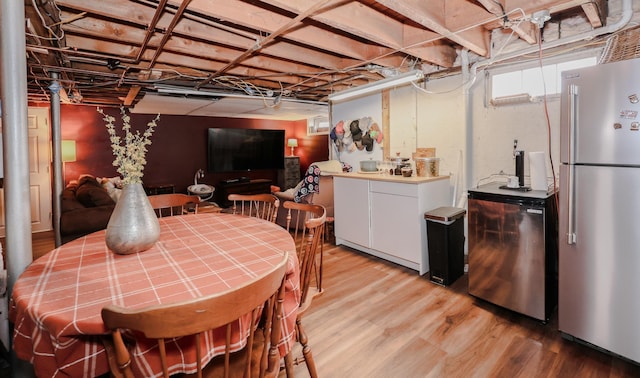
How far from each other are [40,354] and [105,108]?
6.63 metres

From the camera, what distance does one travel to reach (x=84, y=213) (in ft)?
10.4

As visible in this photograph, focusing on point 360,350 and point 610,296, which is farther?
point 360,350

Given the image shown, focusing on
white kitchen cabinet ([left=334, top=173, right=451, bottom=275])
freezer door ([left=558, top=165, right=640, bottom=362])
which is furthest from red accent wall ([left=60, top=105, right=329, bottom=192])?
freezer door ([left=558, top=165, right=640, bottom=362])

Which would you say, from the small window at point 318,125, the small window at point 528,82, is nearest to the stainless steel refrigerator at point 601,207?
the small window at point 528,82

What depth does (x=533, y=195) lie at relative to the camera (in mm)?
2318

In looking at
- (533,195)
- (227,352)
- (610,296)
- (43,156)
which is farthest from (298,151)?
(227,352)

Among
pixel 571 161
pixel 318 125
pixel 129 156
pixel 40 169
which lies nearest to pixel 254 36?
pixel 129 156

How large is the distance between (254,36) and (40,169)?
16.8 ft

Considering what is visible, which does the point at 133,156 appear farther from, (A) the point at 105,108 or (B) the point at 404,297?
(A) the point at 105,108

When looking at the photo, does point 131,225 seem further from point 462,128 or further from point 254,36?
point 462,128

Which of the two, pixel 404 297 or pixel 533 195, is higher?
pixel 533 195

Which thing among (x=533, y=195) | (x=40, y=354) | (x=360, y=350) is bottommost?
(x=360, y=350)

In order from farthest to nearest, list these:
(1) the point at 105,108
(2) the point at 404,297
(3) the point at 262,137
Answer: (3) the point at 262,137, (1) the point at 105,108, (2) the point at 404,297

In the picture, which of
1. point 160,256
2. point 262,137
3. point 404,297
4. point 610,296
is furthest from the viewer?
point 262,137
